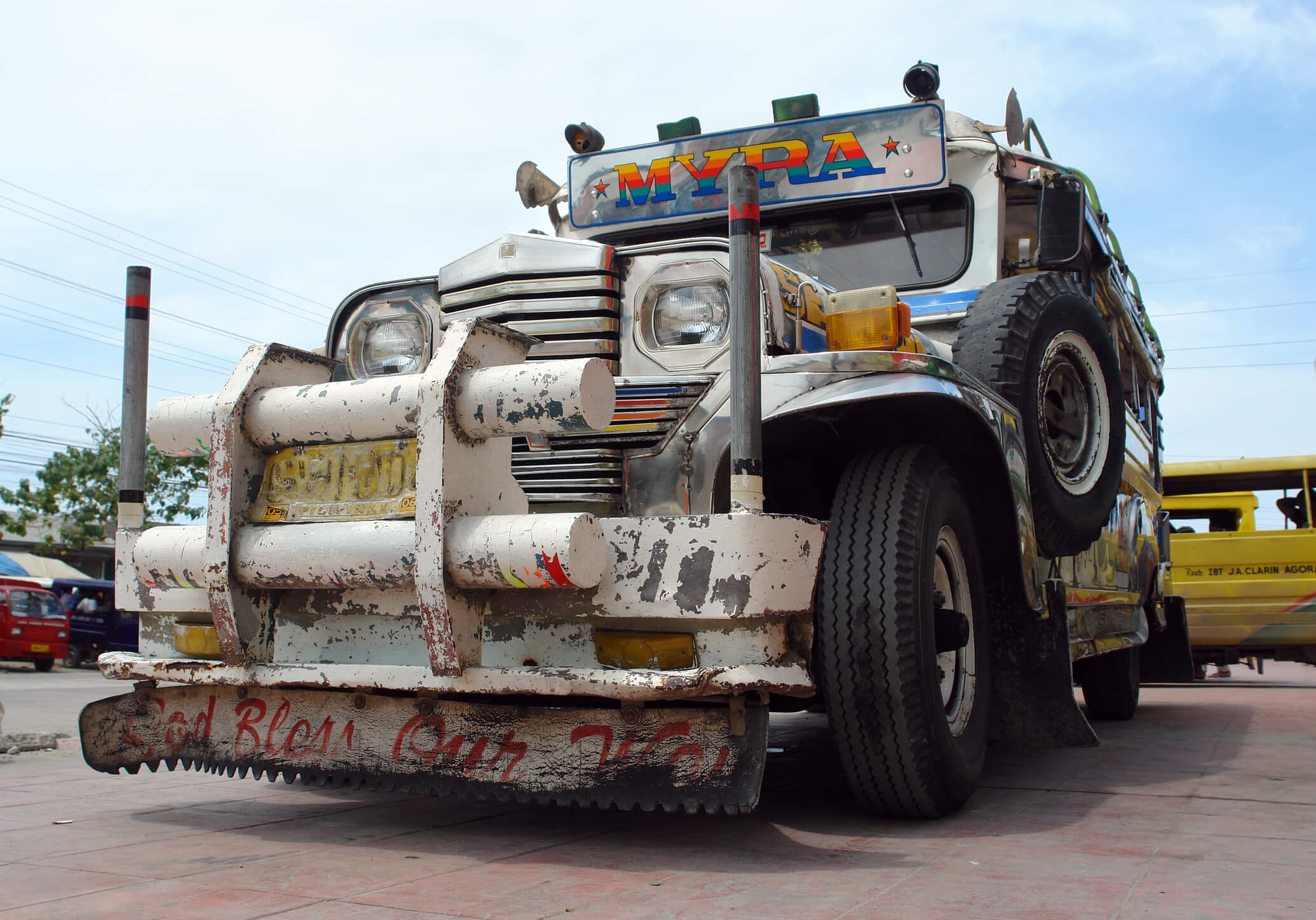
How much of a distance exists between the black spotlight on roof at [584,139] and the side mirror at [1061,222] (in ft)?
7.35

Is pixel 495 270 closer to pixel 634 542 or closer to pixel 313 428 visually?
pixel 313 428

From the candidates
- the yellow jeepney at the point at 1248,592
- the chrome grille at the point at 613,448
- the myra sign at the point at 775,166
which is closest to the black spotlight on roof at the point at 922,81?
the myra sign at the point at 775,166

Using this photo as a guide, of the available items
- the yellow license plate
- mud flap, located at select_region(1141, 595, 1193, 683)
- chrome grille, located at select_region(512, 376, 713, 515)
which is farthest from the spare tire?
mud flap, located at select_region(1141, 595, 1193, 683)

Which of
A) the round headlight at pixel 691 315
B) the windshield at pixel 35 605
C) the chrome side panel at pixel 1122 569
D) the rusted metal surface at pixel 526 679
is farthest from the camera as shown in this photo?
the windshield at pixel 35 605

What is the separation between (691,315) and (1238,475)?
13.6 meters

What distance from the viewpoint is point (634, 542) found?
329cm

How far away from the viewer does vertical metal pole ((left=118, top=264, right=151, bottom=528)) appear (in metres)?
4.05

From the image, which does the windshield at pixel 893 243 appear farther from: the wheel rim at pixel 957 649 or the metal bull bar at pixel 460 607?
the metal bull bar at pixel 460 607

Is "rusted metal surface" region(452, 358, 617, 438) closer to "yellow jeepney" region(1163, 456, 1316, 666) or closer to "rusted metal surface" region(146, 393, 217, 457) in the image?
"rusted metal surface" region(146, 393, 217, 457)

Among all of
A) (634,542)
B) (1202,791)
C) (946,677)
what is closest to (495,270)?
(634,542)

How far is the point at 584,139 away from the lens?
599 centimetres

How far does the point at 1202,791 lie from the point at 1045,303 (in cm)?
210

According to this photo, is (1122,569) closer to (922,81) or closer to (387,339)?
(922,81)

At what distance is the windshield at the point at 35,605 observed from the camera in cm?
1872
